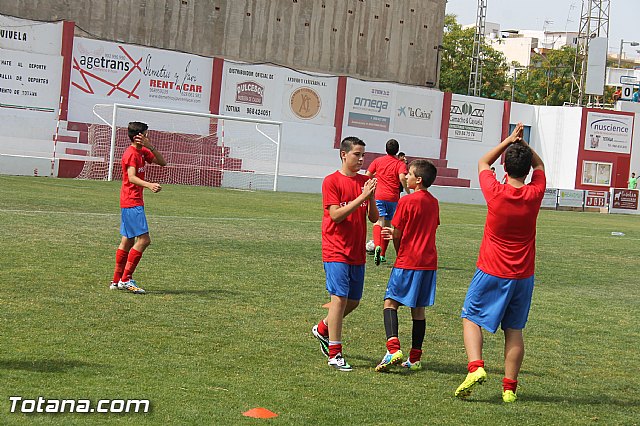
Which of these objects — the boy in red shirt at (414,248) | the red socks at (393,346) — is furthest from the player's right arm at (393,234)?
the red socks at (393,346)

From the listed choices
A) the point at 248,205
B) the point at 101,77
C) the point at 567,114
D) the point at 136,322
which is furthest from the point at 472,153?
the point at 136,322

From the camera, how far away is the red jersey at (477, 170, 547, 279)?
23.4 feet

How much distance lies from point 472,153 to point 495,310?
4566 centimetres

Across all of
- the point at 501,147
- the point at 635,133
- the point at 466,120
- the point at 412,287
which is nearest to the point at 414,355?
the point at 412,287

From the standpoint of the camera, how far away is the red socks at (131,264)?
11.1 metres

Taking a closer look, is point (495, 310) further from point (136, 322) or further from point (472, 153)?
point (472, 153)

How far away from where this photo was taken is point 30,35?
128 feet

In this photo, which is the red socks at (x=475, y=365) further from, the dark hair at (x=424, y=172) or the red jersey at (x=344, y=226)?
the dark hair at (x=424, y=172)

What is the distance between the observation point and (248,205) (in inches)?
1093

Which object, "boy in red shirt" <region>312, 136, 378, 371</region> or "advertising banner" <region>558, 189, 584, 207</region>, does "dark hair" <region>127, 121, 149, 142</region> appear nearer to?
"boy in red shirt" <region>312, 136, 378, 371</region>

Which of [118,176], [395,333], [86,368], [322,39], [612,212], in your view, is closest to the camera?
[86,368]

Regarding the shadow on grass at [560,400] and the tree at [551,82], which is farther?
the tree at [551,82]

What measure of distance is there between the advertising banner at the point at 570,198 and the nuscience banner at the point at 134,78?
58.8 ft

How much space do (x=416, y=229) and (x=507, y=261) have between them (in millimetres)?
1114
